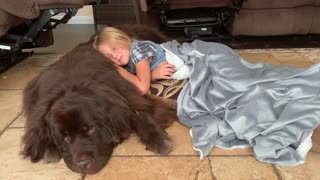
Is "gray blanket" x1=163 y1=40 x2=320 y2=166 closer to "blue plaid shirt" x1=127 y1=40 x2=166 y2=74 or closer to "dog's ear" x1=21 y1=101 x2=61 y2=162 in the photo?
"blue plaid shirt" x1=127 y1=40 x2=166 y2=74

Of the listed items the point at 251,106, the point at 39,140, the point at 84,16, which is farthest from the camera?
the point at 84,16

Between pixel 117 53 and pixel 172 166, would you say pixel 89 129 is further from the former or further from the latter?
pixel 117 53

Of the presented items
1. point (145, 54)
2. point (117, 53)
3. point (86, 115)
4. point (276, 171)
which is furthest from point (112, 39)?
point (276, 171)

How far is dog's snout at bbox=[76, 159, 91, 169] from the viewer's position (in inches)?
45.4

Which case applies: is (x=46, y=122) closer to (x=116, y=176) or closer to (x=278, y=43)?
(x=116, y=176)

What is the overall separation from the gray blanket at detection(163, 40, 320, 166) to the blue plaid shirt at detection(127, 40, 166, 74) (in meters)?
0.24

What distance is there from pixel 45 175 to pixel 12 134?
0.46 meters

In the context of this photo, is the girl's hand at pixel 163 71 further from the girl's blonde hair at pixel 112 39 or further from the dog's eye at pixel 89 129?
the dog's eye at pixel 89 129

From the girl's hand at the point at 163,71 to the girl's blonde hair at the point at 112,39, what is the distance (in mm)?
199

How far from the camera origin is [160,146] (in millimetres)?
1385

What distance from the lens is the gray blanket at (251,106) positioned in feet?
4.25

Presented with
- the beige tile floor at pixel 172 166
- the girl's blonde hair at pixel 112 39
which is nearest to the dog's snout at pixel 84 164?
the beige tile floor at pixel 172 166

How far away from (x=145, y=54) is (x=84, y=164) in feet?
2.49

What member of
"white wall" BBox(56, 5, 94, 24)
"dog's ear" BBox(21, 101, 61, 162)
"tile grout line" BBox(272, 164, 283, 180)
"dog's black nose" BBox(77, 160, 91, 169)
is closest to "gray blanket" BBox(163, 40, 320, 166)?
A: "tile grout line" BBox(272, 164, 283, 180)
